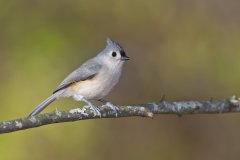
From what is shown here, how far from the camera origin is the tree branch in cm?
412

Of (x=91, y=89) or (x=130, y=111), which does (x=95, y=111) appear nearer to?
(x=130, y=111)

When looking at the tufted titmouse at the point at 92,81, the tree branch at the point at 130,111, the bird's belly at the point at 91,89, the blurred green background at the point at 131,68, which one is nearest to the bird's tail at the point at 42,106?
the tufted titmouse at the point at 92,81

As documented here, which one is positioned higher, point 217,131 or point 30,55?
point 30,55

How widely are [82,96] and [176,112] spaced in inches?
27.1

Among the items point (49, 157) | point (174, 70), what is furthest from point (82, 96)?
point (174, 70)

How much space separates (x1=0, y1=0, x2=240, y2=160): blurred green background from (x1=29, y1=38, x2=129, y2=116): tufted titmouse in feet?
2.02

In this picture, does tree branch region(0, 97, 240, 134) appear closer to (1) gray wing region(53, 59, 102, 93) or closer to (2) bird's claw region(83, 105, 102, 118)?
(2) bird's claw region(83, 105, 102, 118)

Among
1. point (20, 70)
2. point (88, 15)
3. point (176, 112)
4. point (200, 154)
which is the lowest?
Answer: point (200, 154)

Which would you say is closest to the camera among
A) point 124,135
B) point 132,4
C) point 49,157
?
point 49,157

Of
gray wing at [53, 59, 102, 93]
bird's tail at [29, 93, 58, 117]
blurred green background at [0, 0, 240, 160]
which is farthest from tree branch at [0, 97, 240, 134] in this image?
blurred green background at [0, 0, 240, 160]

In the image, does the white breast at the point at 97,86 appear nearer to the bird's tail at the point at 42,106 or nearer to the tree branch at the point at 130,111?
the bird's tail at the point at 42,106

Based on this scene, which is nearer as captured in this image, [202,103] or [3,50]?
[202,103]

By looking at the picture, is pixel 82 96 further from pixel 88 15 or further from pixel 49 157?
pixel 88 15

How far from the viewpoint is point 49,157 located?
19.1 ft
